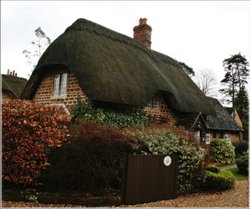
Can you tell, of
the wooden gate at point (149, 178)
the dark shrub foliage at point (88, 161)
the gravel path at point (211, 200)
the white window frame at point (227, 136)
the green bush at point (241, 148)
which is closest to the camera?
the wooden gate at point (149, 178)

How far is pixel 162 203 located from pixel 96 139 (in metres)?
2.78

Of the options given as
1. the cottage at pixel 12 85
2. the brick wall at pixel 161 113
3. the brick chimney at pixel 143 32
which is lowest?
the brick wall at pixel 161 113

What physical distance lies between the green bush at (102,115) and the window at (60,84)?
1732 millimetres

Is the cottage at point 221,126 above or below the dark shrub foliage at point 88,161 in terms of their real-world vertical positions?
above

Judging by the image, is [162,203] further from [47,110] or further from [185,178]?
[47,110]

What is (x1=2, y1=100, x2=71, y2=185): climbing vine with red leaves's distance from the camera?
8.80 metres

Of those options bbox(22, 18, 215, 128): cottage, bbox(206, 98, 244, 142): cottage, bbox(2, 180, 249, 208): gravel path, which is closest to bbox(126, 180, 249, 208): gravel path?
bbox(2, 180, 249, 208): gravel path

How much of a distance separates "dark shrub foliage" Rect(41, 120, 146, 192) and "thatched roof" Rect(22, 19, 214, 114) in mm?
4090

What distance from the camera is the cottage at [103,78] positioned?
46.6 feet

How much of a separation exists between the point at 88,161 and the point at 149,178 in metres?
1.94

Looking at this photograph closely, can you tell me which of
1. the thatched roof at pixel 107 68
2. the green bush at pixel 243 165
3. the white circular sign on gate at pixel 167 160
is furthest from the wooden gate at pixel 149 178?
the green bush at pixel 243 165

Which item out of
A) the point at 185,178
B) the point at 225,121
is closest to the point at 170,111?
the point at 185,178

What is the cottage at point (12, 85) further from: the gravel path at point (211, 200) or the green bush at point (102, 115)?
the gravel path at point (211, 200)

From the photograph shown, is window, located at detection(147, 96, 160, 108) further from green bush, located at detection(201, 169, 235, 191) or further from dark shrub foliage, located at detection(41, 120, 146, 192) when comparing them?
dark shrub foliage, located at detection(41, 120, 146, 192)
